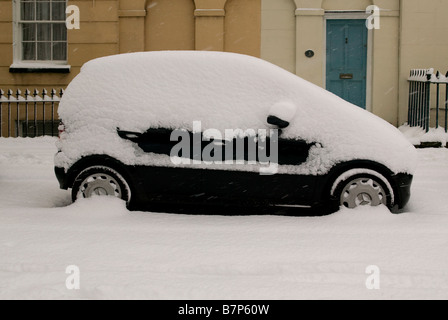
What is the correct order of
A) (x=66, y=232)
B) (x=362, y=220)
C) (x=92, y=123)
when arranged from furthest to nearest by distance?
(x=92, y=123) → (x=362, y=220) → (x=66, y=232)

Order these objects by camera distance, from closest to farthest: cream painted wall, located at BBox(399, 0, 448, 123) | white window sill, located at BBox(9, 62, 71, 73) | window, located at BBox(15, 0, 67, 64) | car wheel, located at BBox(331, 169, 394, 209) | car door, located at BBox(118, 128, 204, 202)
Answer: car wheel, located at BBox(331, 169, 394, 209), car door, located at BBox(118, 128, 204, 202), cream painted wall, located at BBox(399, 0, 448, 123), white window sill, located at BBox(9, 62, 71, 73), window, located at BBox(15, 0, 67, 64)

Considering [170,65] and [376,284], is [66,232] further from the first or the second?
[376,284]

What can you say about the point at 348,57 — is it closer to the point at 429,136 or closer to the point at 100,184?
the point at 429,136

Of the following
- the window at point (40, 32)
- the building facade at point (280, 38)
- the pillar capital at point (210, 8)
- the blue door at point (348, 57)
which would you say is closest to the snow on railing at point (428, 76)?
the building facade at point (280, 38)

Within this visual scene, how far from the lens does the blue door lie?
15117 mm

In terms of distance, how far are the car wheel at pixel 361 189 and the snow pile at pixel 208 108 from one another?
7.0 inches

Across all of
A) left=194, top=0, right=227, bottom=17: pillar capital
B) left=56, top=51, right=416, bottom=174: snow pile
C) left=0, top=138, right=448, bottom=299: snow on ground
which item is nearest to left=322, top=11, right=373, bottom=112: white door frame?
left=194, top=0, right=227, bottom=17: pillar capital

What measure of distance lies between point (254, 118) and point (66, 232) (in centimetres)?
225

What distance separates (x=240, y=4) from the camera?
15.2 metres

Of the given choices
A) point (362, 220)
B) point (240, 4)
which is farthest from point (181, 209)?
point (240, 4)

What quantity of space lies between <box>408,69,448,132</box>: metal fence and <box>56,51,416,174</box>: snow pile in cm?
631

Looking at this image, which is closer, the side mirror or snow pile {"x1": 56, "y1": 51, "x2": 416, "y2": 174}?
the side mirror

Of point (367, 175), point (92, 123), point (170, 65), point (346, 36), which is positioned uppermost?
point (346, 36)

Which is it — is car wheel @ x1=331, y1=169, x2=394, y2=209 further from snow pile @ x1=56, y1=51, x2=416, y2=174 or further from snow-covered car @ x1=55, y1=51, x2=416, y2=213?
snow pile @ x1=56, y1=51, x2=416, y2=174
